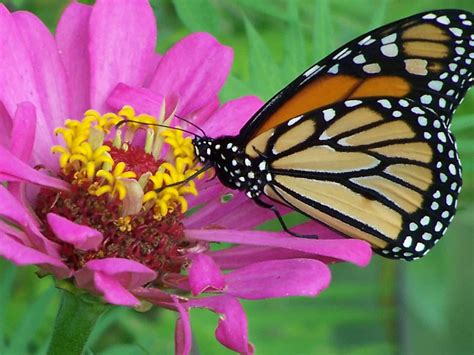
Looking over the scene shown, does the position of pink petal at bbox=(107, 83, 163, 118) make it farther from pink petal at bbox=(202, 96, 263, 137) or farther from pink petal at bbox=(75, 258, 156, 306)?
pink petal at bbox=(75, 258, 156, 306)

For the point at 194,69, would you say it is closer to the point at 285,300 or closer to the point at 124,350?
the point at 124,350

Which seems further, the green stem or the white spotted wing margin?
the white spotted wing margin

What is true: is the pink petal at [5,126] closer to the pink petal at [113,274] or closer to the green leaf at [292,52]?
the pink petal at [113,274]

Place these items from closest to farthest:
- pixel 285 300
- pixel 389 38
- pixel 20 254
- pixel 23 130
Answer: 1. pixel 20 254
2. pixel 23 130
3. pixel 389 38
4. pixel 285 300

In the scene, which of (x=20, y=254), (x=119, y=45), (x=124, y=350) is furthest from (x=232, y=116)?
(x=20, y=254)

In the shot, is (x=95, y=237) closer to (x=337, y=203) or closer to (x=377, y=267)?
(x=337, y=203)

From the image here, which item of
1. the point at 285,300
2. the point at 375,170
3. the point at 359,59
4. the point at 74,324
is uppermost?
the point at 359,59

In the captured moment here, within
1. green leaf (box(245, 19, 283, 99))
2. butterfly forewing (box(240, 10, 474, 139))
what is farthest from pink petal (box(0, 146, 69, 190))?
green leaf (box(245, 19, 283, 99))
